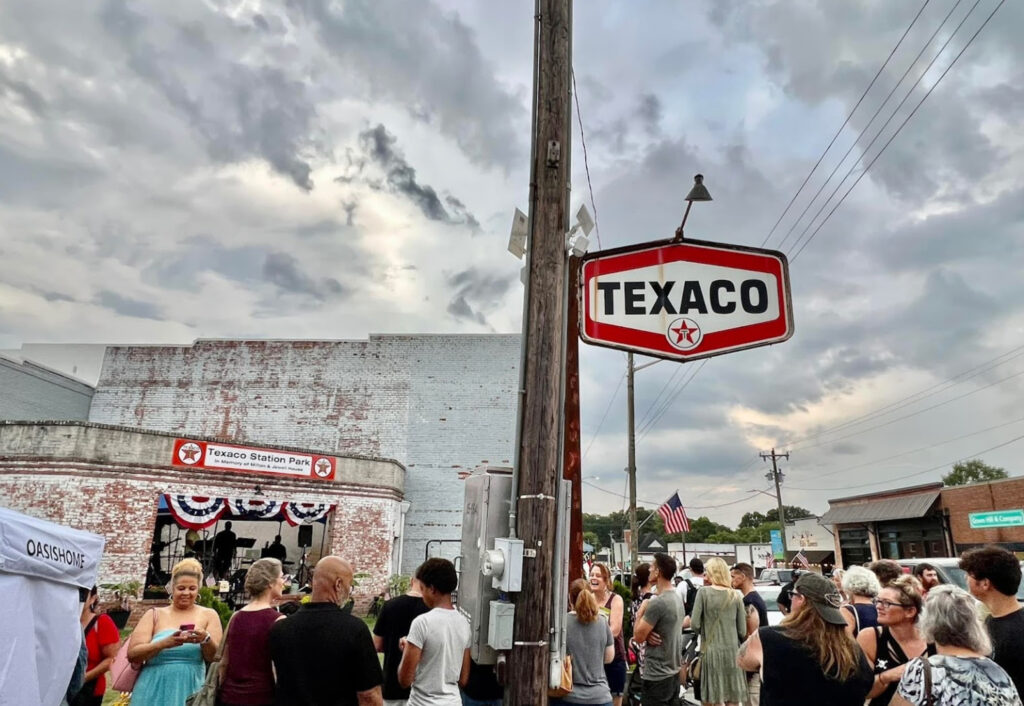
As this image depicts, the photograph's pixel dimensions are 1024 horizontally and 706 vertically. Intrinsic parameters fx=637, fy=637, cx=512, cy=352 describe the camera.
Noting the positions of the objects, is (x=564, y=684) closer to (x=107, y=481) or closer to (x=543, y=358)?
(x=543, y=358)

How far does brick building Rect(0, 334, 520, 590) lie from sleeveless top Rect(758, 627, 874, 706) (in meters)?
21.4

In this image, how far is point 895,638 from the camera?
4.25 m

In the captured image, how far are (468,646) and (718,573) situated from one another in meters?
3.10

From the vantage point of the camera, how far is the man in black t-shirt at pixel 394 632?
4.69 m

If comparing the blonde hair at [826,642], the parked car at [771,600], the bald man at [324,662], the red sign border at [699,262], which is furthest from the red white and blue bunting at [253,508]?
the blonde hair at [826,642]

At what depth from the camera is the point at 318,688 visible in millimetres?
3613

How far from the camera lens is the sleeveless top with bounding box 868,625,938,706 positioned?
414 cm

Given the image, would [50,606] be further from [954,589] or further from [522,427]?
[954,589]

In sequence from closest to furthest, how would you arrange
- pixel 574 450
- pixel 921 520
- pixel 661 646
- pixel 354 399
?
1. pixel 661 646
2. pixel 574 450
3. pixel 354 399
4. pixel 921 520

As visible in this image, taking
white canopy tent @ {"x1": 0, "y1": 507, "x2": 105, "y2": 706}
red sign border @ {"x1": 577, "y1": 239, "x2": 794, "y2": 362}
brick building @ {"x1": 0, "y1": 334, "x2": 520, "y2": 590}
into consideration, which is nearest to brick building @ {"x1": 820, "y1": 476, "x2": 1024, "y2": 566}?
brick building @ {"x1": 0, "y1": 334, "x2": 520, "y2": 590}

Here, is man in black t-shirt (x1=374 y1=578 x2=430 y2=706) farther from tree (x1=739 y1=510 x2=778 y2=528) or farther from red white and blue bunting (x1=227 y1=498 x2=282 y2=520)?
tree (x1=739 y1=510 x2=778 y2=528)

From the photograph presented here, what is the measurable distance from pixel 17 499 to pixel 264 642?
50.6 feet

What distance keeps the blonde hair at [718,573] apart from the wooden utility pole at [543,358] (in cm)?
324

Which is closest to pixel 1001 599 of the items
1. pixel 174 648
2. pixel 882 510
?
pixel 174 648
